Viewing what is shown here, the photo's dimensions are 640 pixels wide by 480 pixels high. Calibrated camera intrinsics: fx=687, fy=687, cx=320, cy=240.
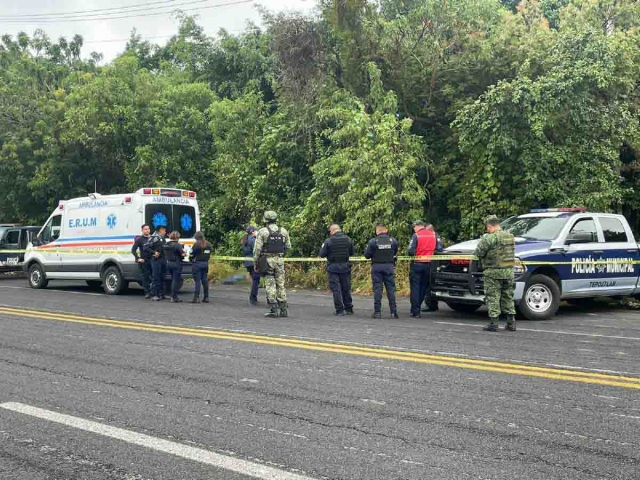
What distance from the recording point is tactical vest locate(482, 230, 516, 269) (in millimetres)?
10312

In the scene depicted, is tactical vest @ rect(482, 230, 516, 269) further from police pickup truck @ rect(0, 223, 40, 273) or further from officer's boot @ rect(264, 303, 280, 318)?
police pickup truck @ rect(0, 223, 40, 273)

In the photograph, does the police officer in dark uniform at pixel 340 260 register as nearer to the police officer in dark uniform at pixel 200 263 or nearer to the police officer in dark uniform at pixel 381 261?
the police officer in dark uniform at pixel 381 261

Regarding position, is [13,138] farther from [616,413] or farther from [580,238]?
[616,413]

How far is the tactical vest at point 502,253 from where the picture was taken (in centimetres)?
1031

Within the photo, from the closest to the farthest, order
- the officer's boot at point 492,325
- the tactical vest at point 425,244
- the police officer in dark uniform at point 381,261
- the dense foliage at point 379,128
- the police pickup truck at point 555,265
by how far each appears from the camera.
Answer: the officer's boot at point 492,325
the police pickup truck at point 555,265
the police officer in dark uniform at point 381,261
the tactical vest at point 425,244
the dense foliage at point 379,128

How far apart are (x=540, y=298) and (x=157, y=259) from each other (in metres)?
8.38

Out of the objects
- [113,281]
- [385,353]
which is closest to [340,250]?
[385,353]

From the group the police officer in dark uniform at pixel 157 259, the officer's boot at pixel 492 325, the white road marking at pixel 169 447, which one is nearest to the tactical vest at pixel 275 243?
the officer's boot at pixel 492 325

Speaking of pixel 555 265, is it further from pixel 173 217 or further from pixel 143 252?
pixel 173 217

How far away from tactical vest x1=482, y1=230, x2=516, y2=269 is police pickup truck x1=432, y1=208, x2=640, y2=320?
1.07 meters

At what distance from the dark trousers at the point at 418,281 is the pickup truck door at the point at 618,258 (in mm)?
3091

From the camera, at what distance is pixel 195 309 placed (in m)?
13.4

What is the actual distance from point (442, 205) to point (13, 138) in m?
17.5

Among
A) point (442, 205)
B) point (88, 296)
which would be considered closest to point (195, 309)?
point (88, 296)
